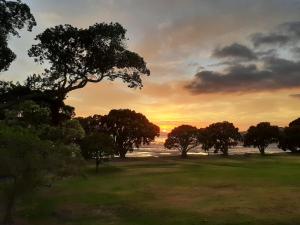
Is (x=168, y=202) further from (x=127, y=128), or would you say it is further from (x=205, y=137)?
(x=205, y=137)

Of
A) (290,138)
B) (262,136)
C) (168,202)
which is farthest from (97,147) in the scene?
(290,138)

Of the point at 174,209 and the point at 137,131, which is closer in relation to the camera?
the point at 174,209

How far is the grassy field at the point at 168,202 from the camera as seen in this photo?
33.0 m

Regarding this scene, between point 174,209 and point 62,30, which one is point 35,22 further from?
point 174,209

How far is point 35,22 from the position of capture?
3278 cm

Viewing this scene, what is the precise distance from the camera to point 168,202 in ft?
134

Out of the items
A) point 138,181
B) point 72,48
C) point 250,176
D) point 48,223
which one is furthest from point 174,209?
point 250,176

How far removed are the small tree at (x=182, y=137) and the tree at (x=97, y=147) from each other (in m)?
51.1

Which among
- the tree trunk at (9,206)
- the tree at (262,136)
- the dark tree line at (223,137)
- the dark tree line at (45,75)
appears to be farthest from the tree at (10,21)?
the tree at (262,136)

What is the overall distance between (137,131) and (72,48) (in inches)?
3295

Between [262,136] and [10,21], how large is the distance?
360 ft

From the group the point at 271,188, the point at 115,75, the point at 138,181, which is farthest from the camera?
the point at 138,181

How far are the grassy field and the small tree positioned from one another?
6987cm

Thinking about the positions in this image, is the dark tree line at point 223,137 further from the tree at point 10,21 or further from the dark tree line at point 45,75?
the tree at point 10,21
